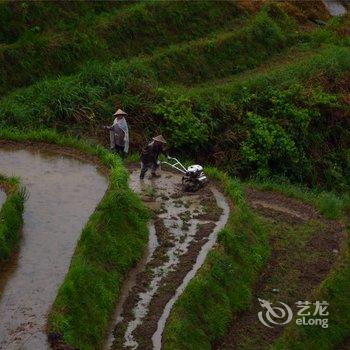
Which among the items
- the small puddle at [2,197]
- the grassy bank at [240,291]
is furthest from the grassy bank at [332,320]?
the small puddle at [2,197]

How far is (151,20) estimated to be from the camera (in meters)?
24.5

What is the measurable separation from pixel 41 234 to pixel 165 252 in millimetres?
2317

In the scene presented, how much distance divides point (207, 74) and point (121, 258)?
1195 centimetres

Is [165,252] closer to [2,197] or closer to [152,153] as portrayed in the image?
[152,153]

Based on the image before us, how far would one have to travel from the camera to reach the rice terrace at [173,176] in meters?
12.2

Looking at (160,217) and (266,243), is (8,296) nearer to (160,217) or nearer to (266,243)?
(160,217)

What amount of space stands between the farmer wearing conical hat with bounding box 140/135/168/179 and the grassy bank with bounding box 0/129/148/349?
22.0 inches

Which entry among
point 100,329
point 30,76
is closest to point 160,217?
point 100,329

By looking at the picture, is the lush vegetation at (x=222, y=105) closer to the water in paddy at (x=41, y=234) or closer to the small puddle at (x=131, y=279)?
the water in paddy at (x=41, y=234)

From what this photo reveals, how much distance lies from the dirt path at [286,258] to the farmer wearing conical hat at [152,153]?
8.15ft

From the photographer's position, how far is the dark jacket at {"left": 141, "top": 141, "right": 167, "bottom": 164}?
16172 millimetres

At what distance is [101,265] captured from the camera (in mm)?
12594

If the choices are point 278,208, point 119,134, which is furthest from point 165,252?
point 119,134

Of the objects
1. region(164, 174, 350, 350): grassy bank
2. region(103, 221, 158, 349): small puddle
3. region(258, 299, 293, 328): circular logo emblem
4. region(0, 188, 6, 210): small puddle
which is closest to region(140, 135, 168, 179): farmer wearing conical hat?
region(164, 174, 350, 350): grassy bank
